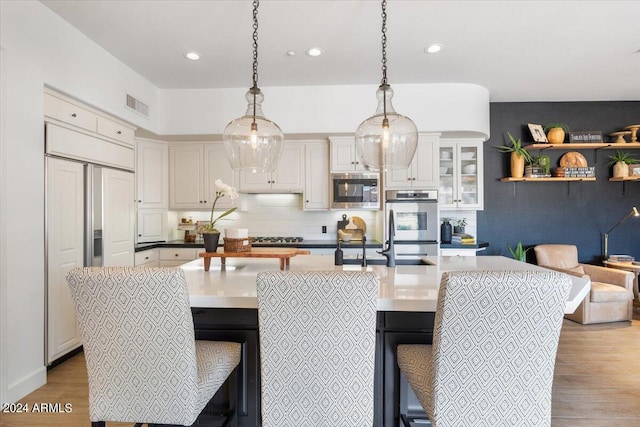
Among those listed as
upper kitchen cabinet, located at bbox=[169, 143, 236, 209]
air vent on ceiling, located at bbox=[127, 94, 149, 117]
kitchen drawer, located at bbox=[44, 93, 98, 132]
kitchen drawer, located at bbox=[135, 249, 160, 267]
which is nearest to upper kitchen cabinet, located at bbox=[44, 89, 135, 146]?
kitchen drawer, located at bbox=[44, 93, 98, 132]

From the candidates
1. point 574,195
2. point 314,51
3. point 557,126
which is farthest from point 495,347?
point 574,195

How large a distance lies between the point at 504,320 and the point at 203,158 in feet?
13.1

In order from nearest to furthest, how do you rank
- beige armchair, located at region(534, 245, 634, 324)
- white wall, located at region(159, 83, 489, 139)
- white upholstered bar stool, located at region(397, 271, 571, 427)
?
white upholstered bar stool, located at region(397, 271, 571, 427), beige armchair, located at region(534, 245, 634, 324), white wall, located at region(159, 83, 489, 139)

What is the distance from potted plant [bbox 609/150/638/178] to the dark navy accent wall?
75mm

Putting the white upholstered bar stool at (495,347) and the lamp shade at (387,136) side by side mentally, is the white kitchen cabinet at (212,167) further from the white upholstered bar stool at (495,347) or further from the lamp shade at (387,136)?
the white upholstered bar stool at (495,347)

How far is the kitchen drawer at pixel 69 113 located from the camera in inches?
99.8

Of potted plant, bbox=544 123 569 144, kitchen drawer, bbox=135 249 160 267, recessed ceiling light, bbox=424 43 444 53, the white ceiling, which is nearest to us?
the white ceiling

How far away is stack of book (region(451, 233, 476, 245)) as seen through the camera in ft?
13.8

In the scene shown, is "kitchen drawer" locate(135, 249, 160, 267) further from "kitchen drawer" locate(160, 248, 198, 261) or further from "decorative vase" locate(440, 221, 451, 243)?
"decorative vase" locate(440, 221, 451, 243)

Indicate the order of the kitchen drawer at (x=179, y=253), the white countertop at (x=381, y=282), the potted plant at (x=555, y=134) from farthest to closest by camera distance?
1. the potted plant at (x=555, y=134)
2. the kitchen drawer at (x=179, y=253)
3. the white countertop at (x=381, y=282)

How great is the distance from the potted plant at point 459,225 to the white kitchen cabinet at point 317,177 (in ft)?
5.92

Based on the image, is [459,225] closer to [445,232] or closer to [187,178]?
[445,232]

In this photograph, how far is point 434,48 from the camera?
3.05 m

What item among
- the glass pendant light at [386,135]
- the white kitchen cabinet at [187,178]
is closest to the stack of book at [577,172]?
the glass pendant light at [386,135]
